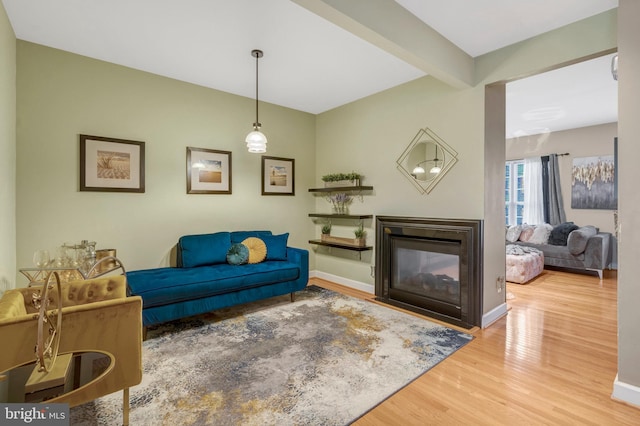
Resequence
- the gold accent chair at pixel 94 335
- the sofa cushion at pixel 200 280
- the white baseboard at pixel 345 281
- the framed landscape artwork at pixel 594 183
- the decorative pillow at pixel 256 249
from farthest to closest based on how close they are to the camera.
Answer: the framed landscape artwork at pixel 594 183 < the white baseboard at pixel 345 281 < the decorative pillow at pixel 256 249 < the sofa cushion at pixel 200 280 < the gold accent chair at pixel 94 335

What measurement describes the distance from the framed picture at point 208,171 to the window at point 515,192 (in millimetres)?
6143

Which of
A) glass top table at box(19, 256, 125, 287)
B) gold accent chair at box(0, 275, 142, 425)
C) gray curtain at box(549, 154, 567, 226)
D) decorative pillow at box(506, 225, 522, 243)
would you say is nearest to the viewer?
gold accent chair at box(0, 275, 142, 425)

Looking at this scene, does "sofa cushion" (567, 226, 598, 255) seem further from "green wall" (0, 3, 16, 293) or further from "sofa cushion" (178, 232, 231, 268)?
"green wall" (0, 3, 16, 293)

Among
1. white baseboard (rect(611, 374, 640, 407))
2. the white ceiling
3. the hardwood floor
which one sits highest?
the white ceiling

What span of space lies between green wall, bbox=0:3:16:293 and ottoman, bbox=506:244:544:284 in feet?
19.1

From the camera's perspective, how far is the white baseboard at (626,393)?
187 centimetres

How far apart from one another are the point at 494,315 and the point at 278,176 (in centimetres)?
Result: 328

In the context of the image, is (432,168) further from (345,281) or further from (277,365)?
(277,365)

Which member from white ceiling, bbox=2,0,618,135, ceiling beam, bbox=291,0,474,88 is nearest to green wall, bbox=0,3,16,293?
white ceiling, bbox=2,0,618,135

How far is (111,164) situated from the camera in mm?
3234

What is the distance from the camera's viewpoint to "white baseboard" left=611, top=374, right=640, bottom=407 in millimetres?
1865

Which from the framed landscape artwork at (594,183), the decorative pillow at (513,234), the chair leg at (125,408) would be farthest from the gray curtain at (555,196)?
the chair leg at (125,408)

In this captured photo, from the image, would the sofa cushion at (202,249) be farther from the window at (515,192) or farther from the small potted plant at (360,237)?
the window at (515,192)

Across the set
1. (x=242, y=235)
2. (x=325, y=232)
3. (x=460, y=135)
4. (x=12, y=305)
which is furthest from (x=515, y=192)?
(x=12, y=305)
